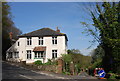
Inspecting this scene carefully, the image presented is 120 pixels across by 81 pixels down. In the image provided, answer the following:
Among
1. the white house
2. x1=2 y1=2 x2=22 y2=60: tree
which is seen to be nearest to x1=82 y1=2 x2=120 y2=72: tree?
x1=2 y1=2 x2=22 y2=60: tree

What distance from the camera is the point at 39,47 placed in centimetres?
3938

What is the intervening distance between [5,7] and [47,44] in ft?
81.3

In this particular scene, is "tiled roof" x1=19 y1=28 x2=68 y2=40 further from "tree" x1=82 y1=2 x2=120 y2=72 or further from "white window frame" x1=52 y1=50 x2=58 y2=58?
"tree" x1=82 y1=2 x2=120 y2=72

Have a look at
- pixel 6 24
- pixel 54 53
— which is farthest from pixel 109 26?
pixel 54 53

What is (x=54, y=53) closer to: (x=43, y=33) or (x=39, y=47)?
(x=39, y=47)

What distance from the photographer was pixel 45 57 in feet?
128

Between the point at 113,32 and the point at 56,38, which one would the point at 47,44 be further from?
the point at 113,32

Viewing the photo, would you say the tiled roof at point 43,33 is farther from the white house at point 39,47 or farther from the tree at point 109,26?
the tree at point 109,26

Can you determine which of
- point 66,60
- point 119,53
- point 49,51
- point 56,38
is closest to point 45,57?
point 49,51

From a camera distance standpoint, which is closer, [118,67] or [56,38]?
[118,67]

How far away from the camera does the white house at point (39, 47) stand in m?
38.9

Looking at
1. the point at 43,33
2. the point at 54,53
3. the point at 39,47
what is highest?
the point at 43,33

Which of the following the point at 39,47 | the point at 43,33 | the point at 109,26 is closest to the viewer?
the point at 109,26

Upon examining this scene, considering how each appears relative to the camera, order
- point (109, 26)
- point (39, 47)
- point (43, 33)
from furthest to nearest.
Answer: point (43, 33)
point (39, 47)
point (109, 26)
